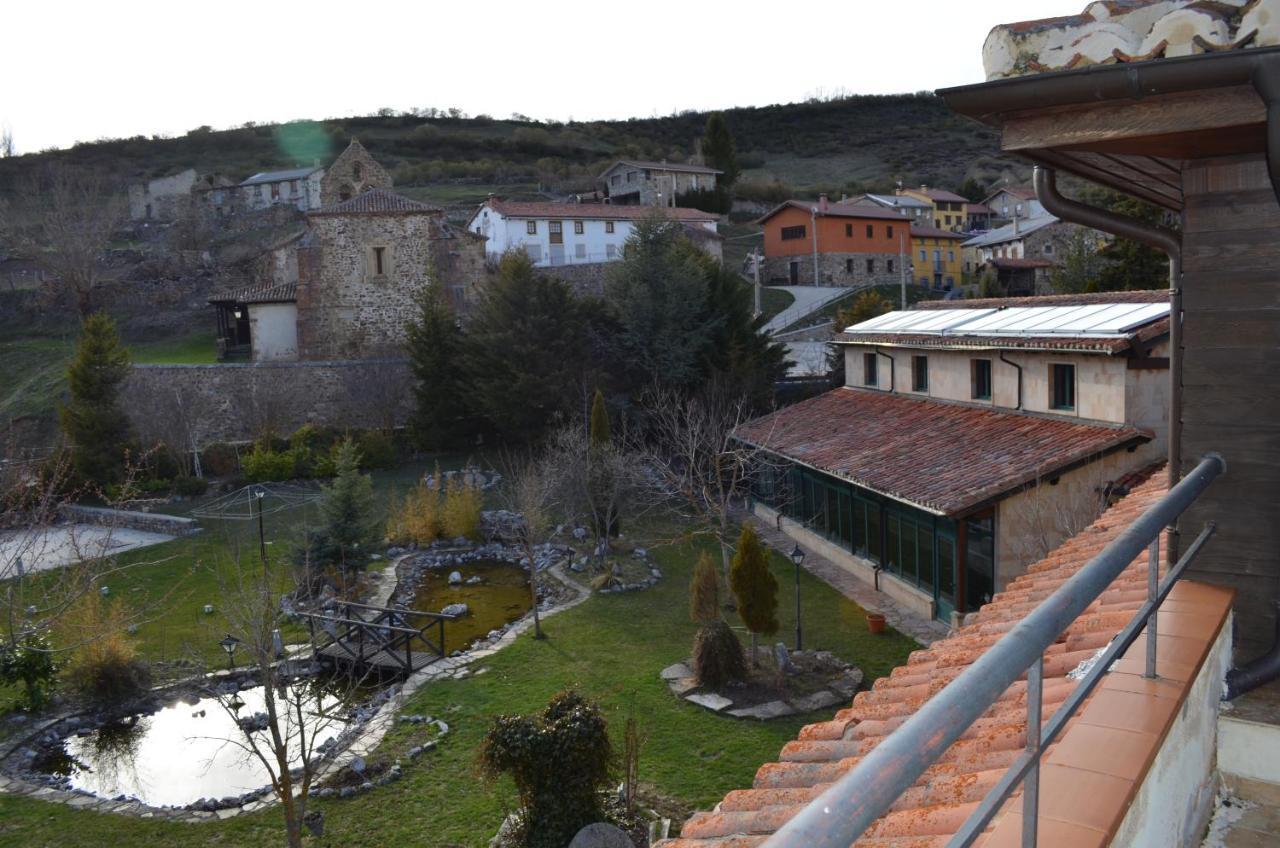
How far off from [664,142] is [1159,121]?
308 ft

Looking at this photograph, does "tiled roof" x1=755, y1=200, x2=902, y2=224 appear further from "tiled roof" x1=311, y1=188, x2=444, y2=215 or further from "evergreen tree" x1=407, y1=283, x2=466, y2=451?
"evergreen tree" x1=407, y1=283, x2=466, y2=451

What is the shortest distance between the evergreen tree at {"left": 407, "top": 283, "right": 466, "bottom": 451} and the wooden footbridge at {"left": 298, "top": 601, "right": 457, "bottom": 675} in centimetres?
1424

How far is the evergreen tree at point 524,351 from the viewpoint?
2883 centimetres

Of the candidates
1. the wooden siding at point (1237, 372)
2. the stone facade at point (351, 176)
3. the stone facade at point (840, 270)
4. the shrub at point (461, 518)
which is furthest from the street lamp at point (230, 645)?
the stone facade at point (840, 270)

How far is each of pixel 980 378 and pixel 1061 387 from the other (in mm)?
2295

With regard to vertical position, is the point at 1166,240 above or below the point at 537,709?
above

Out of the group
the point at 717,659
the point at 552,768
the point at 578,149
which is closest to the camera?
the point at 552,768

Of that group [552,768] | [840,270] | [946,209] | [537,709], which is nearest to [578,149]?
[946,209]

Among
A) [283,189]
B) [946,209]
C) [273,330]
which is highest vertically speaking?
[283,189]

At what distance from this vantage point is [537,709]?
12.7 meters

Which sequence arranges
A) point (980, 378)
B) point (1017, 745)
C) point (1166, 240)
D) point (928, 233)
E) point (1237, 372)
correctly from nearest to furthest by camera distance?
point (1017, 745)
point (1237, 372)
point (1166, 240)
point (980, 378)
point (928, 233)

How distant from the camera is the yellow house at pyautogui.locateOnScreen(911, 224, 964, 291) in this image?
165ft

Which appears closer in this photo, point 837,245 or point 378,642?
point 378,642

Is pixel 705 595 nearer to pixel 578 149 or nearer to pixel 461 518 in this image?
pixel 461 518
